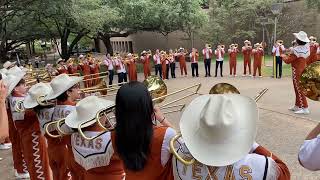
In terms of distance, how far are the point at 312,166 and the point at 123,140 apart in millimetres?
1057

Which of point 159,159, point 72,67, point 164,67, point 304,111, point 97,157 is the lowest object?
point 304,111

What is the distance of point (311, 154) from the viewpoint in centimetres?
204

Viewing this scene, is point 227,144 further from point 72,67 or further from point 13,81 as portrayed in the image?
point 72,67

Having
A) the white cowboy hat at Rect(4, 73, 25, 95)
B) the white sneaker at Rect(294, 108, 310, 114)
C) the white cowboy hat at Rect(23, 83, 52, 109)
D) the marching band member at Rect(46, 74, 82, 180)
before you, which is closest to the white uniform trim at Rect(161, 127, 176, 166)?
the marching band member at Rect(46, 74, 82, 180)

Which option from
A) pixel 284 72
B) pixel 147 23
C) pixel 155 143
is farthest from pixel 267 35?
pixel 155 143

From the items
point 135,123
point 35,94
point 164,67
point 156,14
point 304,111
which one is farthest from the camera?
point 156,14

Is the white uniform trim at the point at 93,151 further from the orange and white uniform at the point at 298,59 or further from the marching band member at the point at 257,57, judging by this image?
the marching band member at the point at 257,57

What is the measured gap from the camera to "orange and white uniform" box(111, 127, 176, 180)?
2436mm

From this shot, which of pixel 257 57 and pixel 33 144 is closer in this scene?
pixel 33 144

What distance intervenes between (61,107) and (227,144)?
8.46 ft

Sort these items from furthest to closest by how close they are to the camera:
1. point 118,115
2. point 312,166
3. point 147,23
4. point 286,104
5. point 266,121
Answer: point 147,23, point 286,104, point 266,121, point 118,115, point 312,166

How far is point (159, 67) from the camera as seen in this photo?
19625mm

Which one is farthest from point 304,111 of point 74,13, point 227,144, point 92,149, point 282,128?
point 74,13

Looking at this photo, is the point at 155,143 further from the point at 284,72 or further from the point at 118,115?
the point at 284,72
